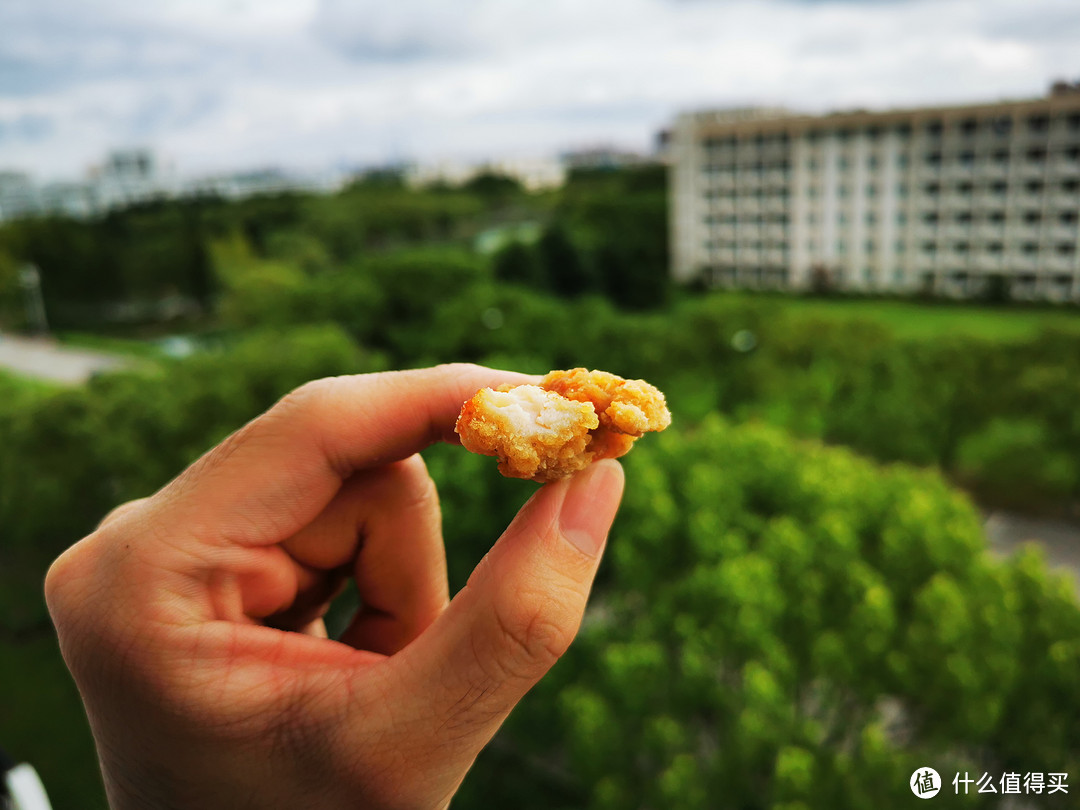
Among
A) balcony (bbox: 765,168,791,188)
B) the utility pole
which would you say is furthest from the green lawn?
the utility pole

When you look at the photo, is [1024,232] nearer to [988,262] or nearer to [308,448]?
[988,262]

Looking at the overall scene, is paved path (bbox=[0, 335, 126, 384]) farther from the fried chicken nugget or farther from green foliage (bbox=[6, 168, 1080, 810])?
the fried chicken nugget

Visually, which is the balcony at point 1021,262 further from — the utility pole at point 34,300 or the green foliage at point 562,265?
the utility pole at point 34,300

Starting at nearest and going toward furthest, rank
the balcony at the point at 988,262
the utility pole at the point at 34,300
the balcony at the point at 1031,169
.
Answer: the balcony at the point at 1031,169, the balcony at the point at 988,262, the utility pole at the point at 34,300

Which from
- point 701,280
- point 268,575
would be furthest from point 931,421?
point 701,280

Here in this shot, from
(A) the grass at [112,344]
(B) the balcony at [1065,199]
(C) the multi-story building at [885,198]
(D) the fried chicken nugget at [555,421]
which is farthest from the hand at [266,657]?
(B) the balcony at [1065,199]

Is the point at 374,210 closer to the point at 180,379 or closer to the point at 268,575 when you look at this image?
the point at 180,379
